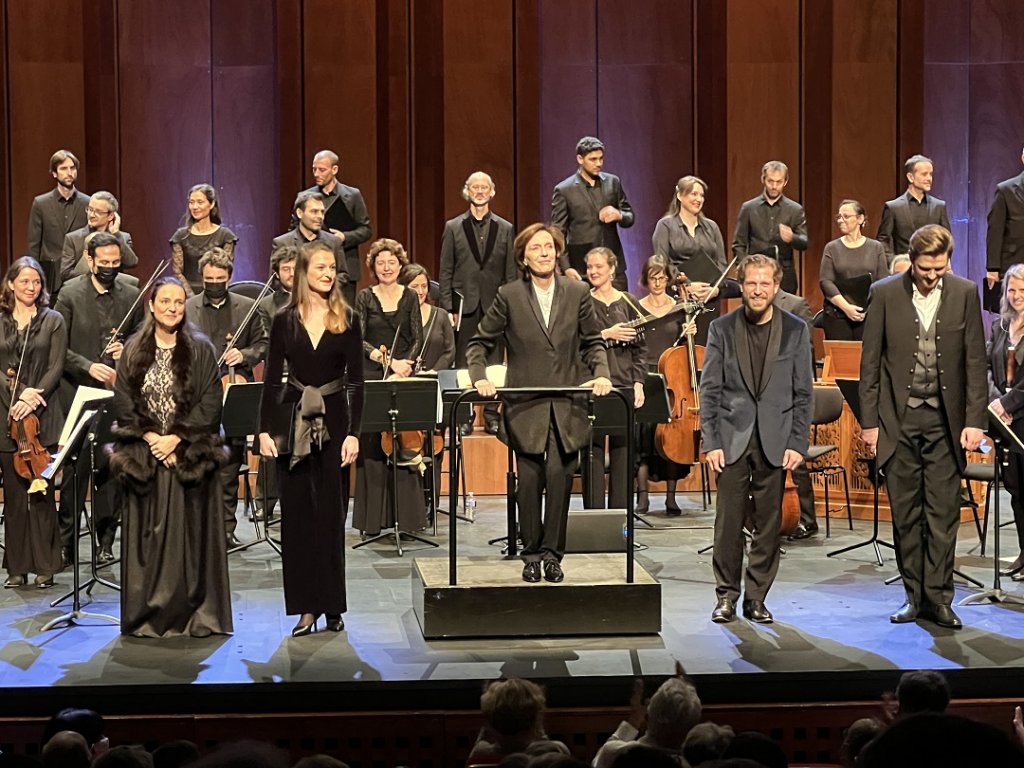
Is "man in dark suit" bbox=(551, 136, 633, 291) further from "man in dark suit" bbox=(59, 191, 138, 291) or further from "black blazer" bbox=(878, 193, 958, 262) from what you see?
"man in dark suit" bbox=(59, 191, 138, 291)

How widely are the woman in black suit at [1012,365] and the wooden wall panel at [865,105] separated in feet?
14.2

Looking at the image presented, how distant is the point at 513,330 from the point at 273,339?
926mm

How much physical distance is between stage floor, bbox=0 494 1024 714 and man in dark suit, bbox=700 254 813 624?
0.28m

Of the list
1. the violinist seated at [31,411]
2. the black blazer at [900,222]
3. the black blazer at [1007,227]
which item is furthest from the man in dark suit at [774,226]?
the violinist seated at [31,411]

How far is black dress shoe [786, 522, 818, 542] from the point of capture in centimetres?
774

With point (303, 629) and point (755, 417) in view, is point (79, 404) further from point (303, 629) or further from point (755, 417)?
point (755, 417)

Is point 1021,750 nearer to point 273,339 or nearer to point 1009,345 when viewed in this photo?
point 273,339

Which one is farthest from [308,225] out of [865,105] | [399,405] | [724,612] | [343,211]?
[865,105]

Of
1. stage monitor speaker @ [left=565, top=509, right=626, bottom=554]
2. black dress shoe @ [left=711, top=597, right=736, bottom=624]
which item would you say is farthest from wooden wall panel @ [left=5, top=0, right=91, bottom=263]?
black dress shoe @ [left=711, top=597, right=736, bottom=624]

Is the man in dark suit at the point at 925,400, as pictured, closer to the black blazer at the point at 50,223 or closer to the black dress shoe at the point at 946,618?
the black dress shoe at the point at 946,618

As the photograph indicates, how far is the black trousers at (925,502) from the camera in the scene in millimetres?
5766

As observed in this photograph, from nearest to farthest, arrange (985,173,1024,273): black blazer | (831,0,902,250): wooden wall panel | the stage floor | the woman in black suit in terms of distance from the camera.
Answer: the stage floor, the woman in black suit, (985,173,1024,273): black blazer, (831,0,902,250): wooden wall panel

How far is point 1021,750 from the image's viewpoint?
1710 mm

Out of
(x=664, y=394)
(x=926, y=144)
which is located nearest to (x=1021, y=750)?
(x=664, y=394)
